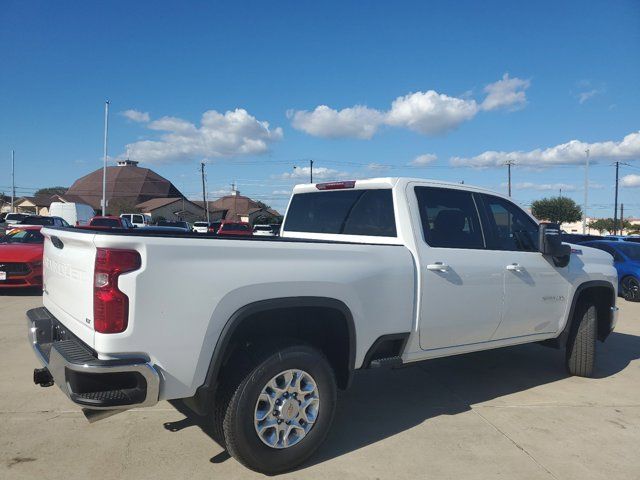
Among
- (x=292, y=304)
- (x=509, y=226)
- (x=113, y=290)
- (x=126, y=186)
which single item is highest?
(x=126, y=186)

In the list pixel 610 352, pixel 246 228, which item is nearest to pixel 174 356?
pixel 610 352

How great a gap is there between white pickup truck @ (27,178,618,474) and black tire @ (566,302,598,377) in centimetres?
64

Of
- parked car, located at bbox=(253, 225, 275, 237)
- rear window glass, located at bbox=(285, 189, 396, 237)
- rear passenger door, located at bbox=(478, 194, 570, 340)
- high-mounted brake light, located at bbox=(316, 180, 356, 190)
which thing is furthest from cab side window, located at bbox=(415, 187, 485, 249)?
parked car, located at bbox=(253, 225, 275, 237)

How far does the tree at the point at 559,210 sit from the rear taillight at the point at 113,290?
201 feet

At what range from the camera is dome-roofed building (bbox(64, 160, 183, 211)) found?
9436 cm

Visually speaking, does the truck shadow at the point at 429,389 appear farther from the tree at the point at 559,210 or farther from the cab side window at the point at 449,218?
the tree at the point at 559,210

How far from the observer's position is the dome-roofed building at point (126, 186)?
94.4m

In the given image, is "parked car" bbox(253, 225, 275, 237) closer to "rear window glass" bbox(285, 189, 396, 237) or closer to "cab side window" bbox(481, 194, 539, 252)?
"rear window glass" bbox(285, 189, 396, 237)

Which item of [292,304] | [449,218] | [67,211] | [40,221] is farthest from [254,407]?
[67,211]

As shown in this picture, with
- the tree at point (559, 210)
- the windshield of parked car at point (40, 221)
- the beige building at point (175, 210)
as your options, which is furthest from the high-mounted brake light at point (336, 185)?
the beige building at point (175, 210)

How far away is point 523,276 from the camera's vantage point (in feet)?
15.2

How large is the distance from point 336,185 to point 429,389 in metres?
2.25

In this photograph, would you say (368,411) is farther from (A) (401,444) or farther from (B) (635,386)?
(B) (635,386)

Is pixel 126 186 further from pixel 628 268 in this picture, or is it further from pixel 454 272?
pixel 454 272
